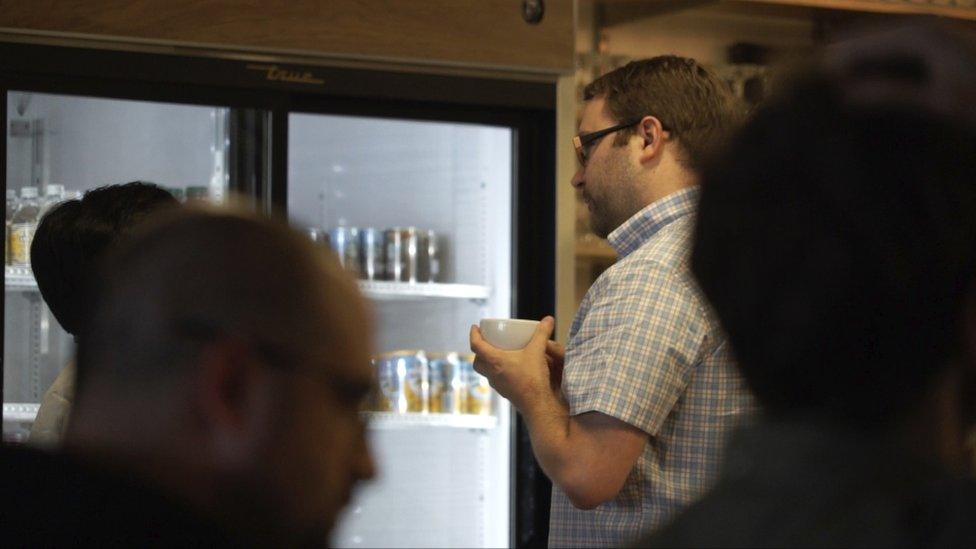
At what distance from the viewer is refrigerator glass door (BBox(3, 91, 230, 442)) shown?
10.3ft

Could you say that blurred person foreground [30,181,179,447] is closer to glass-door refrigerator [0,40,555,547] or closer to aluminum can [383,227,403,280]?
glass-door refrigerator [0,40,555,547]

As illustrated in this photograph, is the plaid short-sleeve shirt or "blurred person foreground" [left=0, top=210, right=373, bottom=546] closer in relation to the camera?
"blurred person foreground" [left=0, top=210, right=373, bottom=546]

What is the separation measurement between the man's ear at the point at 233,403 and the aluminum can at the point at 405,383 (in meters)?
2.86

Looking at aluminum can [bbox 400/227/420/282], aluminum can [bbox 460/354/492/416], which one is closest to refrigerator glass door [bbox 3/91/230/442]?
aluminum can [bbox 400/227/420/282]

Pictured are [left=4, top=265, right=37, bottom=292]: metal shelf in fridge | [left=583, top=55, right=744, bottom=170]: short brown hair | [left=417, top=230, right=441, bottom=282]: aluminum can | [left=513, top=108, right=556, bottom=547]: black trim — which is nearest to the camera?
[left=583, top=55, right=744, bottom=170]: short brown hair

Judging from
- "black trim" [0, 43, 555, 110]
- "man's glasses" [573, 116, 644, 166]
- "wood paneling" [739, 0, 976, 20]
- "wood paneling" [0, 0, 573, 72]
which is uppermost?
"wood paneling" [739, 0, 976, 20]

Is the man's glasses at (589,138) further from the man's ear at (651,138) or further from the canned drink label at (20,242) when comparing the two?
the canned drink label at (20,242)

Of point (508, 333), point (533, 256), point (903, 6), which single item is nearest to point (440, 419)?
point (533, 256)

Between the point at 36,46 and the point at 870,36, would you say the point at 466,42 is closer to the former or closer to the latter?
the point at 36,46

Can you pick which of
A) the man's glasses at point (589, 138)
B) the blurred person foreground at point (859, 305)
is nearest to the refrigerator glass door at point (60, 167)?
the man's glasses at point (589, 138)

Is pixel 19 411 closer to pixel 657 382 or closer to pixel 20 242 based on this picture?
pixel 20 242

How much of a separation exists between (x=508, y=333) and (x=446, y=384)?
156cm

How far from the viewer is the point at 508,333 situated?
6.93 feet

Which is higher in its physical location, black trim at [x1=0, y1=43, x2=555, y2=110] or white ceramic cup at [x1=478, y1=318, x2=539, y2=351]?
black trim at [x1=0, y1=43, x2=555, y2=110]
